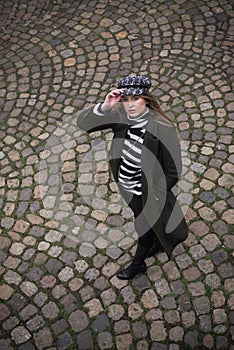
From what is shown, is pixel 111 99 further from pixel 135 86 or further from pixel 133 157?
pixel 133 157

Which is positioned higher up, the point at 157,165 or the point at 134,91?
the point at 134,91

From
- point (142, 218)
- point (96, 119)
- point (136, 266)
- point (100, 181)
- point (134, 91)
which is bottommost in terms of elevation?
point (136, 266)

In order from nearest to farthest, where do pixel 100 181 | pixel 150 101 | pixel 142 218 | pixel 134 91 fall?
pixel 134 91 → pixel 150 101 → pixel 142 218 → pixel 100 181

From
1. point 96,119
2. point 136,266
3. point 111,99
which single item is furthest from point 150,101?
point 136,266

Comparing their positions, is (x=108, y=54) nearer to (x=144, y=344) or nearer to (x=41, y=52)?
(x=41, y=52)

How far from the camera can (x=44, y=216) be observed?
5.87m

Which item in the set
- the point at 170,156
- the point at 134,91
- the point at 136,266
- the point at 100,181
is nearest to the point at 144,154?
the point at 170,156

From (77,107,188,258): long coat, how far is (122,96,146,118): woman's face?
12cm

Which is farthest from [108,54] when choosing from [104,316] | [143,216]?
[104,316]

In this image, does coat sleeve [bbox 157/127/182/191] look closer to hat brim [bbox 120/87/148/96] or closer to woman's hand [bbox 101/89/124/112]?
hat brim [bbox 120/87/148/96]

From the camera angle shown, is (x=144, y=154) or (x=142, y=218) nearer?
(x=144, y=154)

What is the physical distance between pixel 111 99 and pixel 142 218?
1284 millimetres

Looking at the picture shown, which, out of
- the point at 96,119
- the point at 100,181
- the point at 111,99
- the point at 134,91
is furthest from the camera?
the point at 100,181

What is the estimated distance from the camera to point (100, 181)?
616 cm
